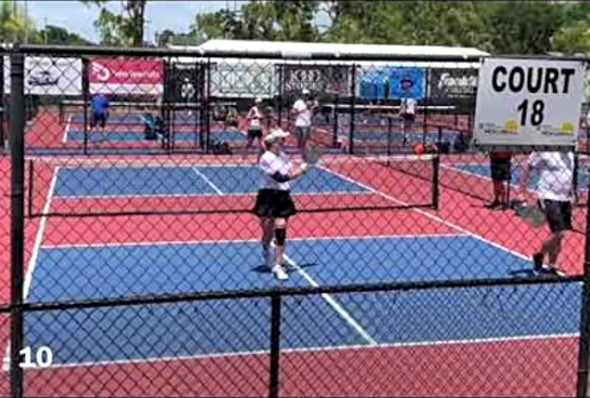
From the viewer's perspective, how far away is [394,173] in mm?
24219

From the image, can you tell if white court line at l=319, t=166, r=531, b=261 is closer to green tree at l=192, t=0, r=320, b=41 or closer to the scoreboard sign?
the scoreboard sign

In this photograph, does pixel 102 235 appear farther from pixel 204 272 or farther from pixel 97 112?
pixel 97 112

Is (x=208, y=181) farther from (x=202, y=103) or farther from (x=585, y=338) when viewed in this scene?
(x=585, y=338)

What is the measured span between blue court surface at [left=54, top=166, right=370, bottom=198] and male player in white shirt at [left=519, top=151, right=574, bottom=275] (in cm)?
826

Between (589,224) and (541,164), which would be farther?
(541,164)

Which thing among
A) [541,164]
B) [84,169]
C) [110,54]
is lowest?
[84,169]

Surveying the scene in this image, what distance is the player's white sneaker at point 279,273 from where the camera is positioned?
37.8 ft

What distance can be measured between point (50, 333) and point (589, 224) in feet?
16.3

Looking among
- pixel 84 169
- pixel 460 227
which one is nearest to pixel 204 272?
pixel 460 227

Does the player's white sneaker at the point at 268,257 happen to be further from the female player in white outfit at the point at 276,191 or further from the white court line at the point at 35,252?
the white court line at the point at 35,252

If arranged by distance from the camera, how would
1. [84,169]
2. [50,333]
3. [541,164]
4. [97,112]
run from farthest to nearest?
[97,112] < [84,169] < [541,164] < [50,333]

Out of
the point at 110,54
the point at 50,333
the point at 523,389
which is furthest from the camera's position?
the point at 50,333

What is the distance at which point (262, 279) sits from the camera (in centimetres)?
1163

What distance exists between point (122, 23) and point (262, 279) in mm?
51569
